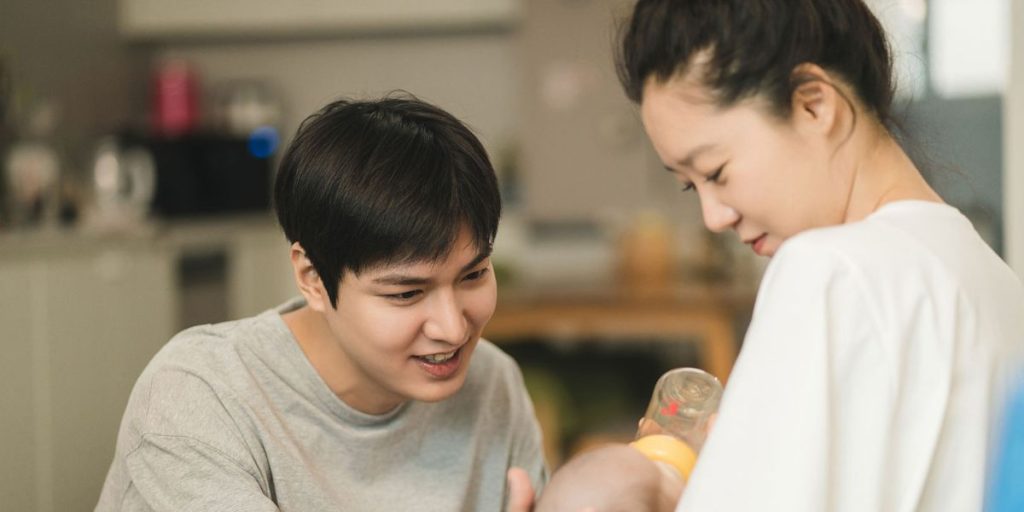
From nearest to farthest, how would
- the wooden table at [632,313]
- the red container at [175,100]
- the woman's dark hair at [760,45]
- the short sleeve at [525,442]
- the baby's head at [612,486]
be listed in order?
the woman's dark hair at [760,45] → the baby's head at [612,486] → the short sleeve at [525,442] → the wooden table at [632,313] → the red container at [175,100]

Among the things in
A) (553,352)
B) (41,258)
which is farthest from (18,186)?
(553,352)

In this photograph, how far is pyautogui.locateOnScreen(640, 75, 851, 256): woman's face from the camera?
105 centimetres

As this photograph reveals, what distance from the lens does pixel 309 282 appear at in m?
1.34

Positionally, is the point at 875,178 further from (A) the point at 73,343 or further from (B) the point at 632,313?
(A) the point at 73,343

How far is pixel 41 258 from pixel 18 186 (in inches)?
26.7

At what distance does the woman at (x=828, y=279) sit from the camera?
0.89 meters

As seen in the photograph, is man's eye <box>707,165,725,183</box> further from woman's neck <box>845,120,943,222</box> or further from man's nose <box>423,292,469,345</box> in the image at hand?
man's nose <box>423,292,469,345</box>

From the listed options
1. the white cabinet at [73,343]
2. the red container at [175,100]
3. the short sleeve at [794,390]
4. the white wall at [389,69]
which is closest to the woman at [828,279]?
the short sleeve at [794,390]

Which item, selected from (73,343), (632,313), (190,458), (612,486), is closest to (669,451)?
(612,486)

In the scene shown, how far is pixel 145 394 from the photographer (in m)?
1.26

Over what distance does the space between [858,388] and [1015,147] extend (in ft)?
7.70

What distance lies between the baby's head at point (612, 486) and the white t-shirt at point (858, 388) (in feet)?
0.77

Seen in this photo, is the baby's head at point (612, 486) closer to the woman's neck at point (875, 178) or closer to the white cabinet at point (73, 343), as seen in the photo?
the woman's neck at point (875, 178)

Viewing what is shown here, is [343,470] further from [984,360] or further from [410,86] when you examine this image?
[410,86]
